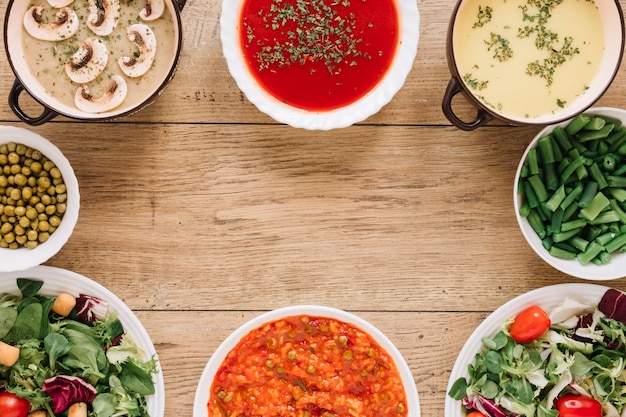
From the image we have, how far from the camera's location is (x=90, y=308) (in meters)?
2.33

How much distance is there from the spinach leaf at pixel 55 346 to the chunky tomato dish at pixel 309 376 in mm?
494

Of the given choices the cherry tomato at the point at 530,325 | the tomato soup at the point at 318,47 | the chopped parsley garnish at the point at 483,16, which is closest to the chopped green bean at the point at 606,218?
the cherry tomato at the point at 530,325

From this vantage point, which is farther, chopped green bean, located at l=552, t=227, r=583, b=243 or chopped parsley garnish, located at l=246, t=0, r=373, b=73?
chopped green bean, located at l=552, t=227, r=583, b=243

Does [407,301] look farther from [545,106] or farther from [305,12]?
[305,12]

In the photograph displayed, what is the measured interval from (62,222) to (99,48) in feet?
1.81

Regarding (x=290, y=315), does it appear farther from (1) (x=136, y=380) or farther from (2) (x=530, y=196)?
(2) (x=530, y=196)

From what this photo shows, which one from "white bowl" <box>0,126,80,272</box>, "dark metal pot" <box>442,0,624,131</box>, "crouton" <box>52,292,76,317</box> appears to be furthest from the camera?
"crouton" <box>52,292,76,317</box>

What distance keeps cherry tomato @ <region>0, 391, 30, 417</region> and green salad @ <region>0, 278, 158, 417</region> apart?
0.04 feet

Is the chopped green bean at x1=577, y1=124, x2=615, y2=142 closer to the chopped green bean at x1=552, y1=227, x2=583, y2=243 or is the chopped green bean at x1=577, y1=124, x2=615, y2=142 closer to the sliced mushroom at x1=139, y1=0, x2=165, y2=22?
the chopped green bean at x1=552, y1=227, x2=583, y2=243

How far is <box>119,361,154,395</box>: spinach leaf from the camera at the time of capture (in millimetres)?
2312

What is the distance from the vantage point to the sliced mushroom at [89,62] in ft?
7.06

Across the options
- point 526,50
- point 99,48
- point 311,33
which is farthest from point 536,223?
point 99,48

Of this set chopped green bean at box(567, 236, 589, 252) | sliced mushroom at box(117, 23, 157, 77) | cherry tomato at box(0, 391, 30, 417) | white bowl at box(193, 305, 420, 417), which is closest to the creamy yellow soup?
chopped green bean at box(567, 236, 589, 252)

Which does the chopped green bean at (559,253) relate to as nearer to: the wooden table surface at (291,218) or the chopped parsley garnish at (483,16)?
the wooden table surface at (291,218)
